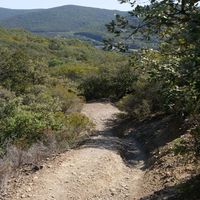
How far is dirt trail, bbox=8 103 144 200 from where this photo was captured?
10.5 meters

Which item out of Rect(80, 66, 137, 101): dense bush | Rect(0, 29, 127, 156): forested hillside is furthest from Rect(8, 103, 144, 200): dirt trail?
Rect(80, 66, 137, 101): dense bush

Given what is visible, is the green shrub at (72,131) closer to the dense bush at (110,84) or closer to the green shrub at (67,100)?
the green shrub at (67,100)

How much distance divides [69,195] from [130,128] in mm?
15570

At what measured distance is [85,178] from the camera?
1173 centimetres

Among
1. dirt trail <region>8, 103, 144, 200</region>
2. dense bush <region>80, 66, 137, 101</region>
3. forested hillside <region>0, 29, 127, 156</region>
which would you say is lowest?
dense bush <region>80, 66, 137, 101</region>

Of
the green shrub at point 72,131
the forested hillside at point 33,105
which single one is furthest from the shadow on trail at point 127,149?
the forested hillside at point 33,105

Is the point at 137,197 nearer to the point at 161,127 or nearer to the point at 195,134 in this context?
the point at 195,134

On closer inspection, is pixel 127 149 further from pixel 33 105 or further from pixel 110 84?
pixel 110 84

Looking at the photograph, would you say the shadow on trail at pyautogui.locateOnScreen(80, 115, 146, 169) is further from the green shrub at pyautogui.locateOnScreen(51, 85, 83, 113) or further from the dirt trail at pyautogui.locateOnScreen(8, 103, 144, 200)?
the green shrub at pyautogui.locateOnScreen(51, 85, 83, 113)

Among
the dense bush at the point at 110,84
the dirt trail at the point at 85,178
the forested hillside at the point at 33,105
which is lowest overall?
the dense bush at the point at 110,84

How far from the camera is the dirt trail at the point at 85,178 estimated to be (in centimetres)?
1052

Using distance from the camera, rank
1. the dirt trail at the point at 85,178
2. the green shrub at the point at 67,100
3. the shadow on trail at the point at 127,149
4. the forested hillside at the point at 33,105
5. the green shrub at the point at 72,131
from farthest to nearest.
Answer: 1. the green shrub at the point at 67,100
2. the forested hillside at the point at 33,105
3. the green shrub at the point at 72,131
4. the shadow on trail at the point at 127,149
5. the dirt trail at the point at 85,178

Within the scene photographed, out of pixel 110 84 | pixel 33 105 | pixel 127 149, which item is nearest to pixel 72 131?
pixel 127 149

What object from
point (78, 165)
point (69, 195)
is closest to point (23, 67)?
point (78, 165)
